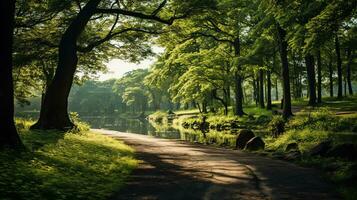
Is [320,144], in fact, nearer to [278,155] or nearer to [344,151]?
[344,151]

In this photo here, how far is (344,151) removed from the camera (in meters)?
12.8

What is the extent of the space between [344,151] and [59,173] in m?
9.75

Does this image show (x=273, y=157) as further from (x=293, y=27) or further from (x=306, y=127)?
(x=293, y=27)

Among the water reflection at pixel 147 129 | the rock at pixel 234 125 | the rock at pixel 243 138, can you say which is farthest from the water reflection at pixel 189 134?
the rock at pixel 243 138

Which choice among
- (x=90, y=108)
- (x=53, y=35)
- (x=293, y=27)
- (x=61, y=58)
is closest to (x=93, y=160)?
(x=61, y=58)

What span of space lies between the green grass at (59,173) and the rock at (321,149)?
7027 millimetres

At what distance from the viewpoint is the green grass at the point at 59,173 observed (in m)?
7.50

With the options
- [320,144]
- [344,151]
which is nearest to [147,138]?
[320,144]

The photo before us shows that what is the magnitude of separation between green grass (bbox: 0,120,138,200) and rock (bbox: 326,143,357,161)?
24.1 ft

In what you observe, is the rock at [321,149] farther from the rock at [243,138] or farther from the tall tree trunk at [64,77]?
the tall tree trunk at [64,77]

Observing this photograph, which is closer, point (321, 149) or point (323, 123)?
point (321, 149)

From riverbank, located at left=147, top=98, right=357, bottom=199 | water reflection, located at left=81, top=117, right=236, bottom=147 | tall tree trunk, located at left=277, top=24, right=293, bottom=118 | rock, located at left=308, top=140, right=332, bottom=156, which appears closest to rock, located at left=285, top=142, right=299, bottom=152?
riverbank, located at left=147, top=98, right=357, bottom=199

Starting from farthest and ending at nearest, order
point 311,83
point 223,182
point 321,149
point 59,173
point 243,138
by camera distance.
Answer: point 311,83 < point 243,138 < point 321,149 < point 223,182 < point 59,173

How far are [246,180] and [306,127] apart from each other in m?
13.0
